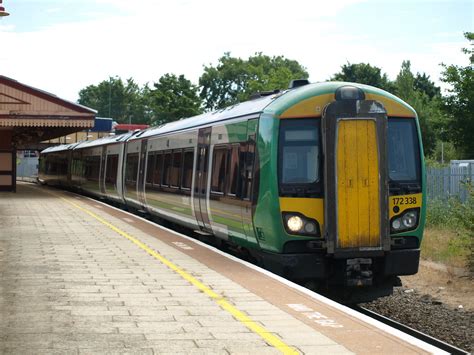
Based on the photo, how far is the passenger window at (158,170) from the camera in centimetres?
2010

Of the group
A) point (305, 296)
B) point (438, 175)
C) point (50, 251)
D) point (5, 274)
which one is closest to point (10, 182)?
point (438, 175)

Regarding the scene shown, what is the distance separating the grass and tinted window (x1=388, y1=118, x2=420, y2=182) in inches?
160

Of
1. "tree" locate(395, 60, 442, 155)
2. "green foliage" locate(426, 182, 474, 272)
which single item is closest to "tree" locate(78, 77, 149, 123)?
"tree" locate(395, 60, 442, 155)

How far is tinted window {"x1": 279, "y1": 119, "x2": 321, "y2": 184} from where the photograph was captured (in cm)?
1105

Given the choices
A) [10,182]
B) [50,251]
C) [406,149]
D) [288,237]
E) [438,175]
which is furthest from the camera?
[10,182]

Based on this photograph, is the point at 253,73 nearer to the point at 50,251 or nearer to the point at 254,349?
the point at 50,251

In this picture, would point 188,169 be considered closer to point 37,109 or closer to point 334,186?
point 334,186

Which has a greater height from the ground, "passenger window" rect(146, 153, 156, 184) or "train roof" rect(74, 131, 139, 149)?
"train roof" rect(74, 131, 139, 149)

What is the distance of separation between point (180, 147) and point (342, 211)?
7.47m

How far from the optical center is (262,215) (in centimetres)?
1129

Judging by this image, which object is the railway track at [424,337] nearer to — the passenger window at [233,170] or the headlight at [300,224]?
the headlight at [300,224]

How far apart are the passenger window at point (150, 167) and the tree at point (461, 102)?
51.8 ft

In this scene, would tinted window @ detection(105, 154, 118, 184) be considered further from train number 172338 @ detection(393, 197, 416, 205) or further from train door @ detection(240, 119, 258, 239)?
train number 172338 @ detection(393, 197, 416, 205)

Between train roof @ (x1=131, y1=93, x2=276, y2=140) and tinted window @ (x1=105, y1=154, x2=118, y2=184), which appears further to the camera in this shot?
tinted window @ (x1=105, y1=154, x2=118, y2=184)
